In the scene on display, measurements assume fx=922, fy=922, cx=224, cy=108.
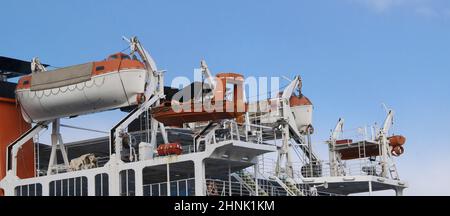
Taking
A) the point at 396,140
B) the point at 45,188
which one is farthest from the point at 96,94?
the point at 396,140

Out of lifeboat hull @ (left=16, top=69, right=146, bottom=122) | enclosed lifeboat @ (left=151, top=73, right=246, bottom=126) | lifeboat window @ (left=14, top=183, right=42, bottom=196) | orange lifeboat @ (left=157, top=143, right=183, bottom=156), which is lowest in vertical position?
lifeboat window @ (left=14, top=183, right=42, bottom=196)

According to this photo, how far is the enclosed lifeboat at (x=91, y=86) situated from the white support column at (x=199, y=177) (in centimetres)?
538

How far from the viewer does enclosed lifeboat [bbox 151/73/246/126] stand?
43.3m

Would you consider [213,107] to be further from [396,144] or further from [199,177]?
[396,144]

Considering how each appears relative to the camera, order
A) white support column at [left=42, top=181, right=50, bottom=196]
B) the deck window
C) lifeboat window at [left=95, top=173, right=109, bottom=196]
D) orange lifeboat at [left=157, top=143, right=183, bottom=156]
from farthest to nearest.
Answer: white support column at [left=42, top=181, right=50, bottom=196], the deck window, lifeboat window at [left=95, top=173, right=109, bottom=196], orange lifeboat at [left=157, top=143, right=183, bottom=156]

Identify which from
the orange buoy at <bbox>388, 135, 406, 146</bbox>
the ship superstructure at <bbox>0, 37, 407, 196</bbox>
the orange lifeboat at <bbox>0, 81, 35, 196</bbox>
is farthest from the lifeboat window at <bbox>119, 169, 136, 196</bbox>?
the orange buoy at <bbox>388, 135, 406, 146</bbox>

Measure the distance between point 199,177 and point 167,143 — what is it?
3519mm

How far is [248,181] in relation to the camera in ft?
158

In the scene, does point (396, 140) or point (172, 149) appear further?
point (396, 140)

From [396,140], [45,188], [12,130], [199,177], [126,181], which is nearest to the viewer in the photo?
[199,177]

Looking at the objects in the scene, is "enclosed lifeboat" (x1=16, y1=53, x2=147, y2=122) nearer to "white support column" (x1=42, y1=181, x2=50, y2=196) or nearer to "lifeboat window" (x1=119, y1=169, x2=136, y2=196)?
"lifeboat window" (x1=119, y1=169, x2=136, y2=196)

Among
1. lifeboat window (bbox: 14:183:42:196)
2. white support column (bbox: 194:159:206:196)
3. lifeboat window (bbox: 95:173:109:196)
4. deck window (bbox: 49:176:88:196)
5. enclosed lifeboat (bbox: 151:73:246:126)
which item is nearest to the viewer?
white support column (bbox: 194:159:206:196)

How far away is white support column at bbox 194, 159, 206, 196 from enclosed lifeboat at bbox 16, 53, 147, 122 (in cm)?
538
